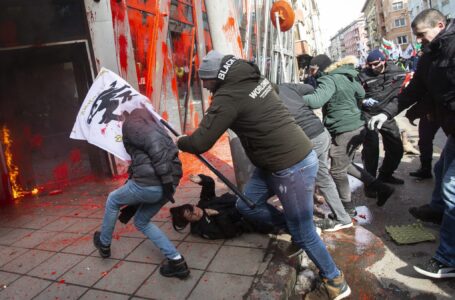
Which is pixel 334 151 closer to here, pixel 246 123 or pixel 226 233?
pixel 226 233

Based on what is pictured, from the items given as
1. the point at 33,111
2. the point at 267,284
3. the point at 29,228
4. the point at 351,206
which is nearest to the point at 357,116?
the point at 351,206

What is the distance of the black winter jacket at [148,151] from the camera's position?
288cm

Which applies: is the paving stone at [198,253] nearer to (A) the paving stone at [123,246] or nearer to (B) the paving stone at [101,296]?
(A) the paving stone at [123,246]

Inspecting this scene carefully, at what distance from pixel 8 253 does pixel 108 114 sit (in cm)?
227

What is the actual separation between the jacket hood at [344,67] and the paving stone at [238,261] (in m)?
2.22

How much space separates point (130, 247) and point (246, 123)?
2.17m

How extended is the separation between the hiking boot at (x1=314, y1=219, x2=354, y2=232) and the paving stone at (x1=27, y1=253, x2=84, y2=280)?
261 centimetres

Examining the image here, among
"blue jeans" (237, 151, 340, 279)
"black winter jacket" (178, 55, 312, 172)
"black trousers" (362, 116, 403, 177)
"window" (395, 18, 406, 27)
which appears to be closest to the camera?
"black winter jacket" (178, 55, 312, 172)

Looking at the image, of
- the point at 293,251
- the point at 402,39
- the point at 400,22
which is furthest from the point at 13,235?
the point at 400,22

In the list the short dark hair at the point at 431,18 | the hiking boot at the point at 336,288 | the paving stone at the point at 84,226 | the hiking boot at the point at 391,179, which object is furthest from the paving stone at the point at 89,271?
the hiking boot at the point at 391,179

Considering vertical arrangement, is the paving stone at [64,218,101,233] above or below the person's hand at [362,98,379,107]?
below

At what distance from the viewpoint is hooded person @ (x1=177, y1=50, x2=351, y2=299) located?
2.48 metres

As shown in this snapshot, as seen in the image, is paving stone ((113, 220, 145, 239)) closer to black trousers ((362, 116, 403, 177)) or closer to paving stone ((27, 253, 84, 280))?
paving stone ((27, 253, 84, 280))

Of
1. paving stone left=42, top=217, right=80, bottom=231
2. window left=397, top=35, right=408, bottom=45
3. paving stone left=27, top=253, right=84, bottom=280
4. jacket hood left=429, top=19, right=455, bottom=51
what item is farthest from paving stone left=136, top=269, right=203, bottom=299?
window left=397, top=35, right=408, bottom=45
